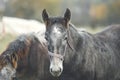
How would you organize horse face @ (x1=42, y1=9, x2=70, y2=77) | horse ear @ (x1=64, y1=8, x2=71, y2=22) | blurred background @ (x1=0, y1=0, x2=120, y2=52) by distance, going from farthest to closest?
blurred background @ (x1=0, y1=0, x2=120, y2=52) < horse ear @ (x1=64, y1=8, x2=71, y2=22) < horse face @ (x1=42, y1=9, x2=70, y2=77)

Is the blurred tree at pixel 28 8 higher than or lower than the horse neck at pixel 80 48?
higher

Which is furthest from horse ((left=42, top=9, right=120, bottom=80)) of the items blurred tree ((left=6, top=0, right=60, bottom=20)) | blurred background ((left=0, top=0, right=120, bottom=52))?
blurred tree ((left=6, top=0, right=60, bottom=20))

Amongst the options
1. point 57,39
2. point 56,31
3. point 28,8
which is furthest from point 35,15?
point 57,39

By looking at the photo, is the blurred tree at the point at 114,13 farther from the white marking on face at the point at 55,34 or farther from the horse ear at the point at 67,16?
the white marking on face at the point at 55,34

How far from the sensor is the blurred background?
23453 mm

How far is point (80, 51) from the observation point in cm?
1197

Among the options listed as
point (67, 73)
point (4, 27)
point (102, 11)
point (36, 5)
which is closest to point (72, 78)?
point (67, 73)

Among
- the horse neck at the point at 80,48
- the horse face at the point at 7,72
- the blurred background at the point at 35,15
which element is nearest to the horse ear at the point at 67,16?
the horse neck at the point at 80,48

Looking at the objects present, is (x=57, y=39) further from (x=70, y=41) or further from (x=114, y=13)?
(x=114, y=13)

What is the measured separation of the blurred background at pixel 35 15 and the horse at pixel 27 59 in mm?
6781

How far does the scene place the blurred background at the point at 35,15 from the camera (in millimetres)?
23453

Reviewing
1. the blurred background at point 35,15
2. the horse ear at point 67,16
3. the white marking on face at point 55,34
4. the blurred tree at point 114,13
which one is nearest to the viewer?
the white marking on face at point 55,34

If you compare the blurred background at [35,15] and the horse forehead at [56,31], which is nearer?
the horse forehead at [56,31]

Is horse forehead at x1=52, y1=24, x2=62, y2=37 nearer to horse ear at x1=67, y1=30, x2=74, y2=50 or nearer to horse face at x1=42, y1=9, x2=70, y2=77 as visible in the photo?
horse face at x1=42, y1=9, x2=70, y2=77
